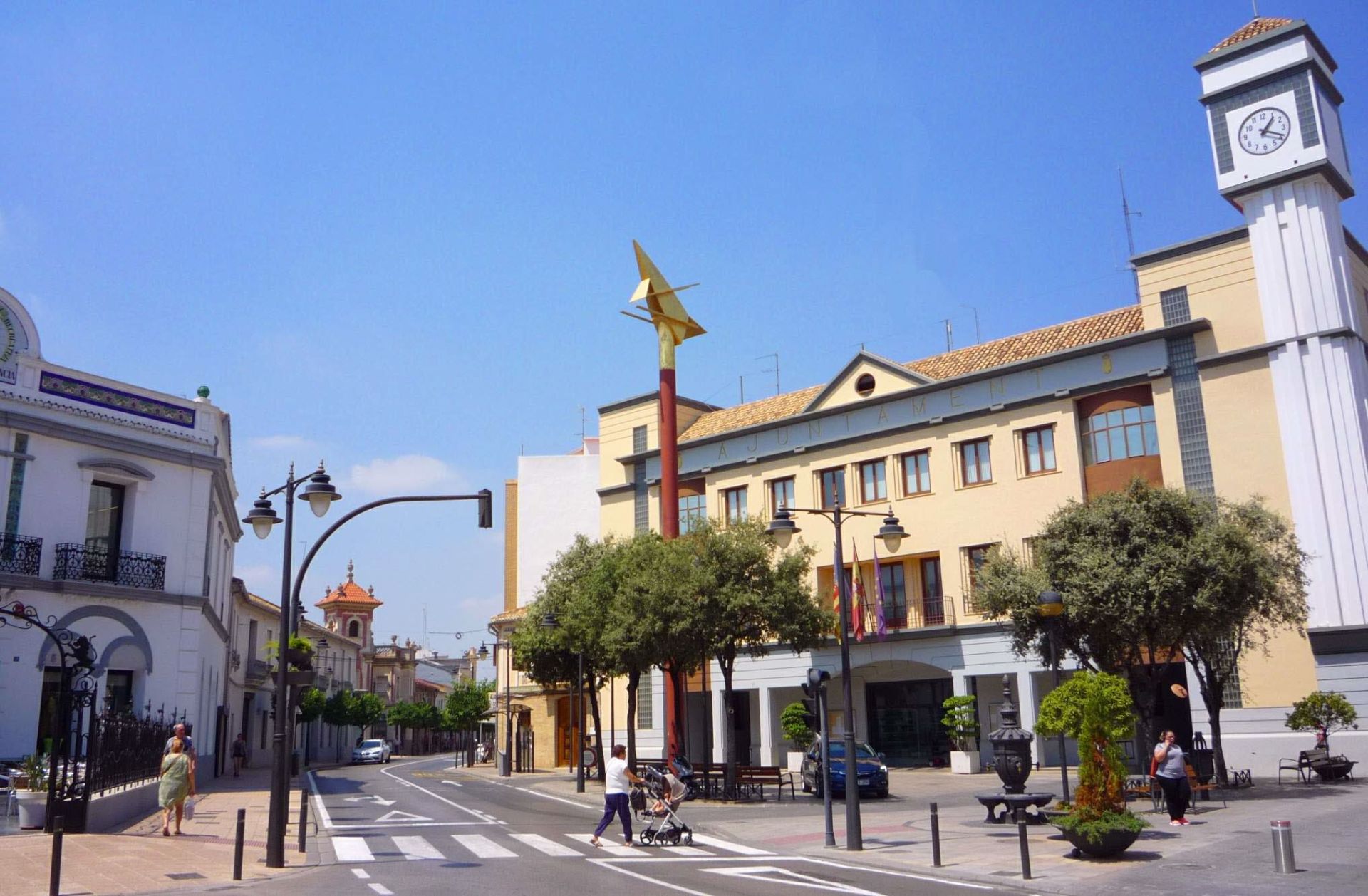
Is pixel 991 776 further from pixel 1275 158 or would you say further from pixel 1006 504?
pixel 1275 158

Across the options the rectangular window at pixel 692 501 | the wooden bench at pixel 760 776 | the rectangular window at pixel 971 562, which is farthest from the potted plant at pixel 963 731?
the rectangular window at pixel 692 501

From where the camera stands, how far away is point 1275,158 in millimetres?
32031

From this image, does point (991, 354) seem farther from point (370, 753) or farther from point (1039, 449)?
point (370, 753)

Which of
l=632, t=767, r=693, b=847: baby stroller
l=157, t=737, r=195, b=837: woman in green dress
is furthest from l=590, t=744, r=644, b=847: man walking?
l=157, t=737, r=195, b=837: woman in green dress

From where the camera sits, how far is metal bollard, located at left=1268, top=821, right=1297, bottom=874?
13.1m

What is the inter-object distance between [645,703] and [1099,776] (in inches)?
1262

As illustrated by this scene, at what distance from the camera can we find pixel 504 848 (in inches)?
705

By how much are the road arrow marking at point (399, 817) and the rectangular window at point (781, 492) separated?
67.7 ft

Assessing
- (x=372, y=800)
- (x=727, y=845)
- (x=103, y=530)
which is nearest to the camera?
(x=727, y=845)

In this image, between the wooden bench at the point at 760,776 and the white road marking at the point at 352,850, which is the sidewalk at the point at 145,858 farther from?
the wooden bench at the point at 760,776

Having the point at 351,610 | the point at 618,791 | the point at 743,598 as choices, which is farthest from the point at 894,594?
the point at 351,610

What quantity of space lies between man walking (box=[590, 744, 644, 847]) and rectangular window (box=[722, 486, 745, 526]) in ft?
85.4

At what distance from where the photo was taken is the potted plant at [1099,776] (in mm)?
15055

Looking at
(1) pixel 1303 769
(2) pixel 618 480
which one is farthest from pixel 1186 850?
(2) pixel 618 480
